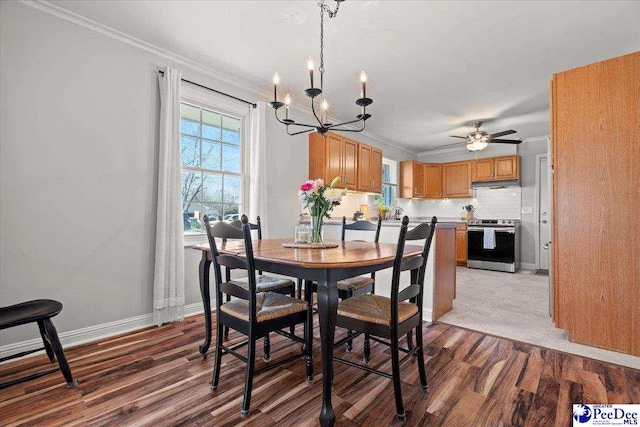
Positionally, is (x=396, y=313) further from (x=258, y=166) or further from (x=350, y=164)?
(x=350, y=164)

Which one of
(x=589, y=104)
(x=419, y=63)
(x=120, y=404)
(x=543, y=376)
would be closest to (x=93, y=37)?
(x=120, y=404)

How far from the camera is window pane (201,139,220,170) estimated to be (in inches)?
134

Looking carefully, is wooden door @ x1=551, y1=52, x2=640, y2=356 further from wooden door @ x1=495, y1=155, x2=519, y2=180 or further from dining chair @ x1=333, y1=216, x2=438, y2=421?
wooden door @ x1=495, y1=155, x2=519, y2=180

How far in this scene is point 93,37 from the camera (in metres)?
2.57

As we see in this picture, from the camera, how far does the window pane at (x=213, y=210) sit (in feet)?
11.3

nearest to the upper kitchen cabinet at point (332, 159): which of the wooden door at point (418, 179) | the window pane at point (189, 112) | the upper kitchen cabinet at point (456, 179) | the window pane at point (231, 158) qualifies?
the window pane at point (231, 158)

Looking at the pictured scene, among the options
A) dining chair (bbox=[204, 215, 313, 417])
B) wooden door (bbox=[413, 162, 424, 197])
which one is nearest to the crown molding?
dining chair (bbox=[204, 215, 313, 417])

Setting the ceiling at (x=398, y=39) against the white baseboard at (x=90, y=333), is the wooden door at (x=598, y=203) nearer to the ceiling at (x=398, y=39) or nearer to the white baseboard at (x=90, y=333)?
the ceiling at (x=398, y=39)

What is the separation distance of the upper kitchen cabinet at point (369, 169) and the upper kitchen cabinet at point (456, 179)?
2272 mm

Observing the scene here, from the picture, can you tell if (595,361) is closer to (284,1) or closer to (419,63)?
(419,63)

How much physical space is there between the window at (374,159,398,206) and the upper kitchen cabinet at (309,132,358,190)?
1.91 meters

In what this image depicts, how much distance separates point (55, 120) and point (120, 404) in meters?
2.14

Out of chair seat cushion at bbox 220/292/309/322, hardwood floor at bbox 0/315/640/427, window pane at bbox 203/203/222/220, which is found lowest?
hardwood floor at bbox 0/315/640/427

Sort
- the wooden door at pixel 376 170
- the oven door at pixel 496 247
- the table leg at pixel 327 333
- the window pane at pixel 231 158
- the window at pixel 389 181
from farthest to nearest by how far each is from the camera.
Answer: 1. the window at pixel 389 181
2. the oven door at pixel 496 247
3. the wooden door at pixel 376 170
4. the window pane at pixel 231 158
5. the table leg at pixel 327 333
